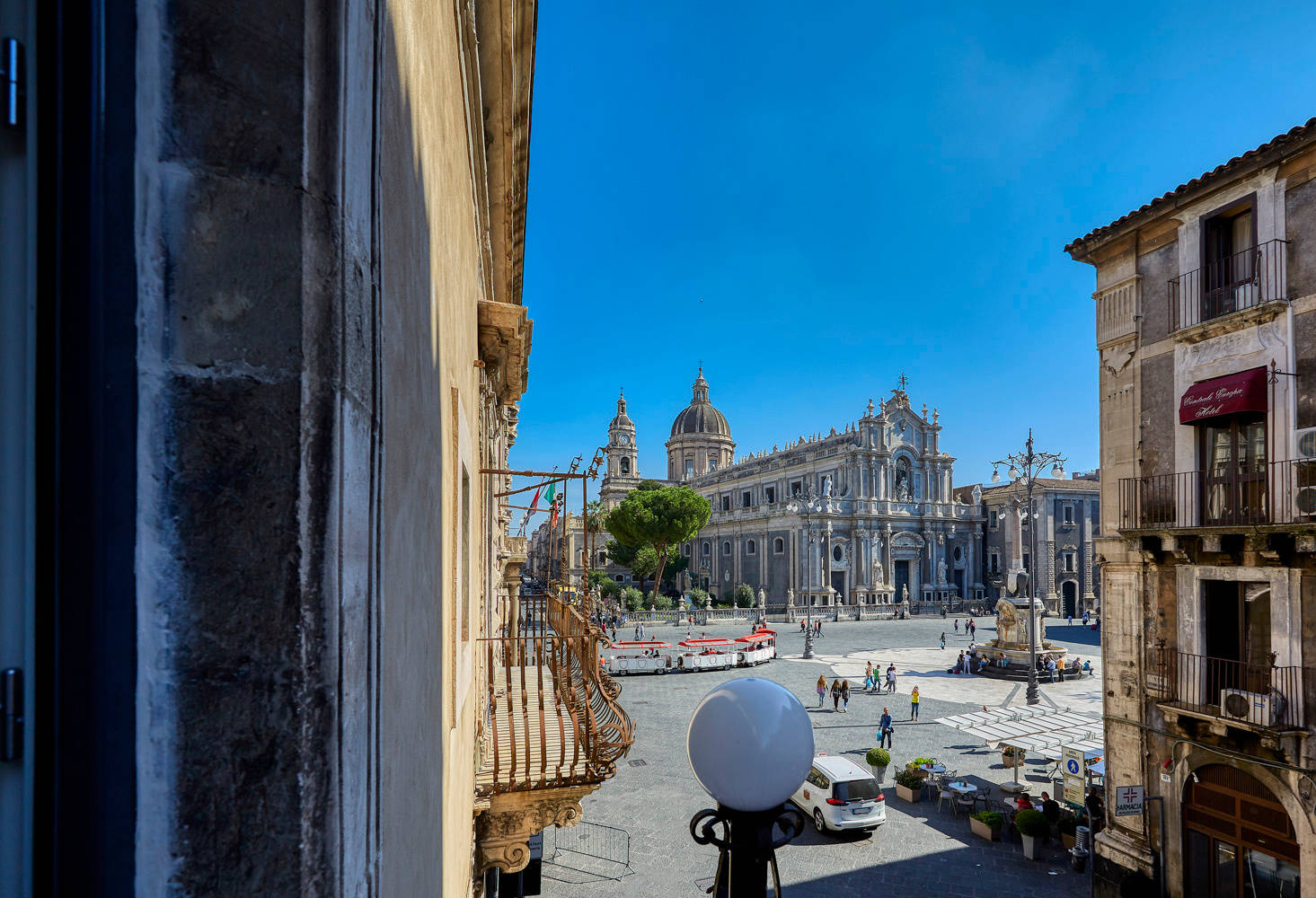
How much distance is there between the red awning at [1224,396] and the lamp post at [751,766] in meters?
10.5

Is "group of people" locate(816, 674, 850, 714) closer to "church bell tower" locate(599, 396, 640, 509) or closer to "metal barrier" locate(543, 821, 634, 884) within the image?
"metal barrier" locate(543, 821, 634, 884)

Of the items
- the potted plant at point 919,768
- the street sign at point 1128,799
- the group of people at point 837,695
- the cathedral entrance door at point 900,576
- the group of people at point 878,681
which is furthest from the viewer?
the cathedral entrance door at point 900,576

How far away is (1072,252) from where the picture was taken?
13.1 meters

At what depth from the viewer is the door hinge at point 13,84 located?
955 mm

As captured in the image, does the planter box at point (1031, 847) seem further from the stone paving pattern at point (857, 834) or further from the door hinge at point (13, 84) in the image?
the door hinge at point (13, 84)

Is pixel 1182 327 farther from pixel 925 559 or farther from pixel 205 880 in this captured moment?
pixel 925 559

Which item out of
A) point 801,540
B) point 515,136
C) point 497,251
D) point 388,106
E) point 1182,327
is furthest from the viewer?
point 801,540

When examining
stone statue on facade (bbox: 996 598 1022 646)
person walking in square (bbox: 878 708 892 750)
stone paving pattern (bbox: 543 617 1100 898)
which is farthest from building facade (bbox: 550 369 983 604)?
person walking in square (bbox: 878 708 892 750)

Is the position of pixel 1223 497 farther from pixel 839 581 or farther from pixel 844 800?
pixel 839 581

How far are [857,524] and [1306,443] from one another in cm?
4843

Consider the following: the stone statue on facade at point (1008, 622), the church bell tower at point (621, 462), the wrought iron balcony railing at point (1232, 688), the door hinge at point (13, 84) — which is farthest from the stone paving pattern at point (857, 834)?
the church bell tower at point (621, 462)

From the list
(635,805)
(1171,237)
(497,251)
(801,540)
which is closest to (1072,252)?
(1171,237)

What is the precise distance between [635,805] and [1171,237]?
14225mm

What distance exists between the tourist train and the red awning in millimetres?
21237
